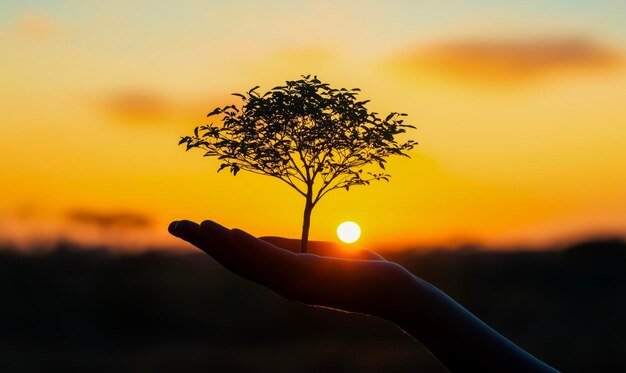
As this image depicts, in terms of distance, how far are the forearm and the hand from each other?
12 cm

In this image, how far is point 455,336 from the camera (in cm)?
652

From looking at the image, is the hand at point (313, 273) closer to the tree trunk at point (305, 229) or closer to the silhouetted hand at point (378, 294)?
the silhouetted hand at point (378, 294)

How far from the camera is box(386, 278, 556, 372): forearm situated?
6.43 m

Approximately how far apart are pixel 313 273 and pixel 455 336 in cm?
126

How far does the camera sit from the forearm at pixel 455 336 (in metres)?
6.43

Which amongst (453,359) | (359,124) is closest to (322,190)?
(359,124)

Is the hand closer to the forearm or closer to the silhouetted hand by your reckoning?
the silhouetted hand

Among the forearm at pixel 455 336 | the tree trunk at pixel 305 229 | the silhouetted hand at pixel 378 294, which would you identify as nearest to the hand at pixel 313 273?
the silhouetted hand at pixel 378 294

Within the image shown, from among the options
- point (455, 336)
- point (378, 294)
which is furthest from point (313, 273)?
point (455, 336)

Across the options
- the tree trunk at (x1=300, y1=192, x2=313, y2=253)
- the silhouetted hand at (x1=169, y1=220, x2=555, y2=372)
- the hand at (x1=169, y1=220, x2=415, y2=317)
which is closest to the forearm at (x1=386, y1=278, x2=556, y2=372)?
the silhouetted hand at (x1=169, y1=220, x2=555, y2=372)

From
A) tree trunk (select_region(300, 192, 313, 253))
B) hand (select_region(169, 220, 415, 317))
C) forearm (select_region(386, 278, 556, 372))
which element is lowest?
forearm (select_region(386, 278, 556, 372))

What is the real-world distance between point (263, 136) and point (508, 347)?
3270 mm

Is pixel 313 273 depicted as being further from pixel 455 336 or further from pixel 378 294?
pixel 455 336

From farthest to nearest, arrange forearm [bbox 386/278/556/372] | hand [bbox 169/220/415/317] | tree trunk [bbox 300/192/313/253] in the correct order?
tree trunk [bbox 300/192/313/253] < hand [bbox 169/220/415/317] < forearm [bbox 386/278/556/372]
